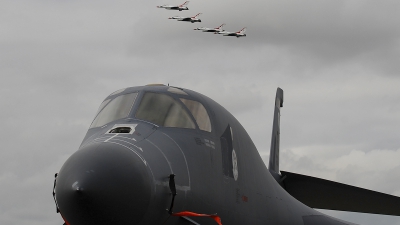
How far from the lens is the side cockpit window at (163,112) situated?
8.37m

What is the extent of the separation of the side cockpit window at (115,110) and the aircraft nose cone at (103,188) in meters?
1.90

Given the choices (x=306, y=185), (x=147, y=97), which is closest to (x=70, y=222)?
(x=147, y=97)

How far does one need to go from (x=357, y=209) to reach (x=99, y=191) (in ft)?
33.1

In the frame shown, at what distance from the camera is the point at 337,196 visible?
1468 cm

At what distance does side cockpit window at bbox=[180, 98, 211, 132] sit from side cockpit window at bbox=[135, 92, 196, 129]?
157 millimetres

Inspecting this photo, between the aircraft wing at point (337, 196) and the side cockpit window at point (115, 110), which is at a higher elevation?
the side cockpit window at point (115, 110)

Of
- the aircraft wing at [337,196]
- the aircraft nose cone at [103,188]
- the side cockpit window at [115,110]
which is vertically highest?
the side cockpit window at [115,110]

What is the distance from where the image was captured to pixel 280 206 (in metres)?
11.5

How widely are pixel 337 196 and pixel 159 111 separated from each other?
24.6 ft

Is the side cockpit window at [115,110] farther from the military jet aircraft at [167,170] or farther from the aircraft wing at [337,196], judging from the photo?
the aircraft wing at [337,196]

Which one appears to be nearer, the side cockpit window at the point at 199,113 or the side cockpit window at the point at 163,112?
the side cockpit window at the point at 163,112

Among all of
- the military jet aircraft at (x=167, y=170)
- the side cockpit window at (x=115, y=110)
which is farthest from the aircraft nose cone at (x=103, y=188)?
the side cockpit window at (x=115, y=110)

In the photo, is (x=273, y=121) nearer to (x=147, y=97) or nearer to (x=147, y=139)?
(x=147, y=97)

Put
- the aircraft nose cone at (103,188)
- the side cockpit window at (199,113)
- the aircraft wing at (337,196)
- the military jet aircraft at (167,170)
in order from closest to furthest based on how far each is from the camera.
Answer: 1. the aircraft nose cone at (103,188)
2. the military jet aircraft at (167,170)
3. the side cockpit window at (199,113)
4. the aircraft wing at (337,196)
